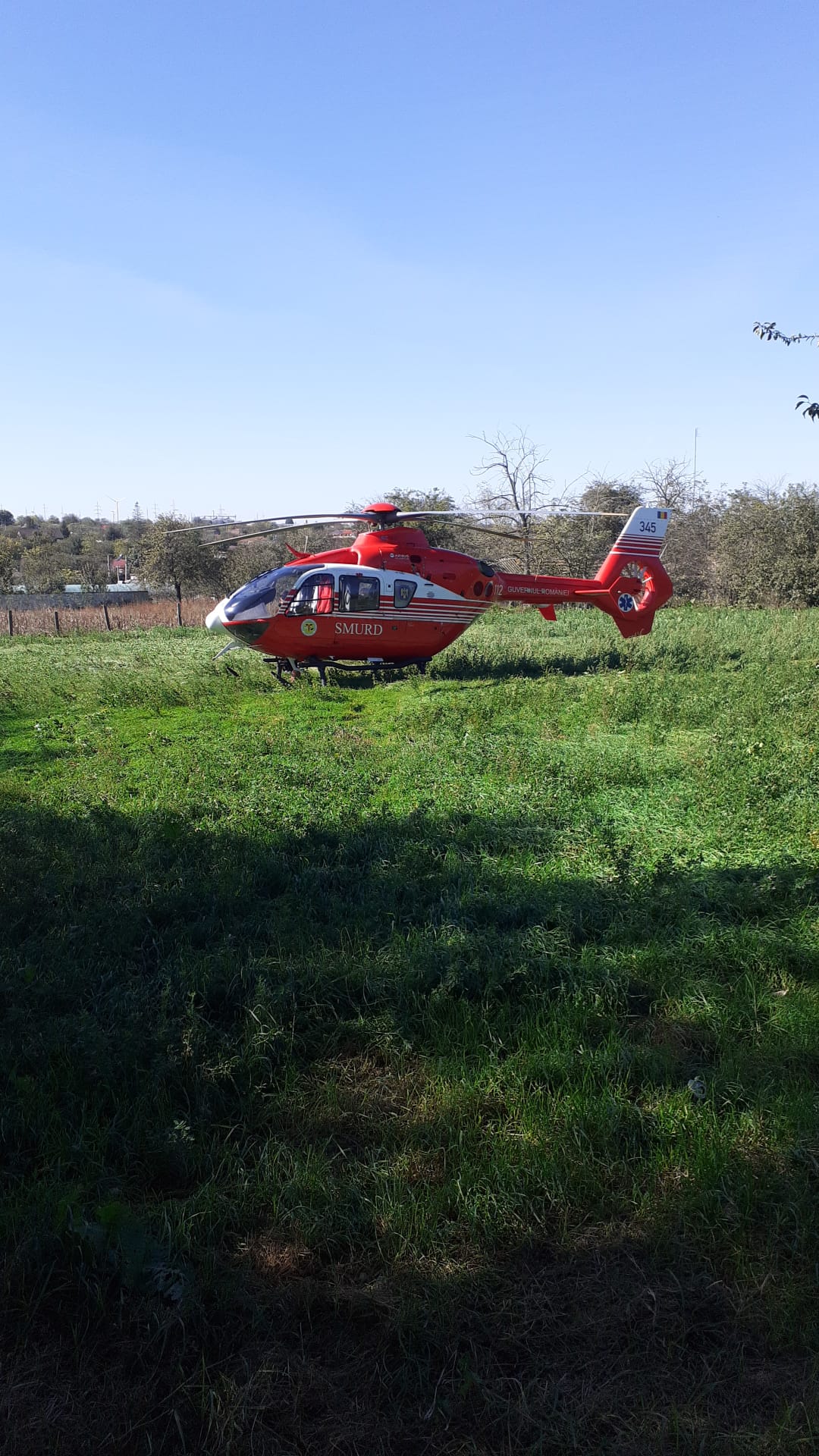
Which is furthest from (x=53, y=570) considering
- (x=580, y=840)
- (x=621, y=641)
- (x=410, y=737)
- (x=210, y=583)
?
(x=580, y=840)

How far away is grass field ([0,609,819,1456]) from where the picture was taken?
7.73 ft

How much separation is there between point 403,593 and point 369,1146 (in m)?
11.7

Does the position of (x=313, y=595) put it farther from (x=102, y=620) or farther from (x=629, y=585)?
(x=102, y=620)

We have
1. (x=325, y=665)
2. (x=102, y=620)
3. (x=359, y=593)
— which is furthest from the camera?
(x=102, y=620)

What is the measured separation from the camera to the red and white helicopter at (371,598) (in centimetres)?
1393

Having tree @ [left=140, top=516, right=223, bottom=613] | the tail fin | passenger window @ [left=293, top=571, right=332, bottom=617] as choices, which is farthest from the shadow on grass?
tree @ [left=140, top=516, right=223, bottom=613]

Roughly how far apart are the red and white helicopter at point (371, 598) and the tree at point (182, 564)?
28691mm

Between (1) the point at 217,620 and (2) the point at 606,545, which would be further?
(2) the point at 606,545

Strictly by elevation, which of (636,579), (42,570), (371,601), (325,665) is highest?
(42,570)

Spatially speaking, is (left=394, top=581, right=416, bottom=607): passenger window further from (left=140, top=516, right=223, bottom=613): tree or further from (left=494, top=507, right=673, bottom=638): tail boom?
(left=140, top=516, right=223, bottom=613): tree

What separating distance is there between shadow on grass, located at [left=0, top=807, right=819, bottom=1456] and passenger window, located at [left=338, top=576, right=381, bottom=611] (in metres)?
8.82

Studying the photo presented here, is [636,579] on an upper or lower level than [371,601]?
upper

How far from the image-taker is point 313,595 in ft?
45.8

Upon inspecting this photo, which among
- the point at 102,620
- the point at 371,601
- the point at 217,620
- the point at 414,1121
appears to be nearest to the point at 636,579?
the point at 371,601
